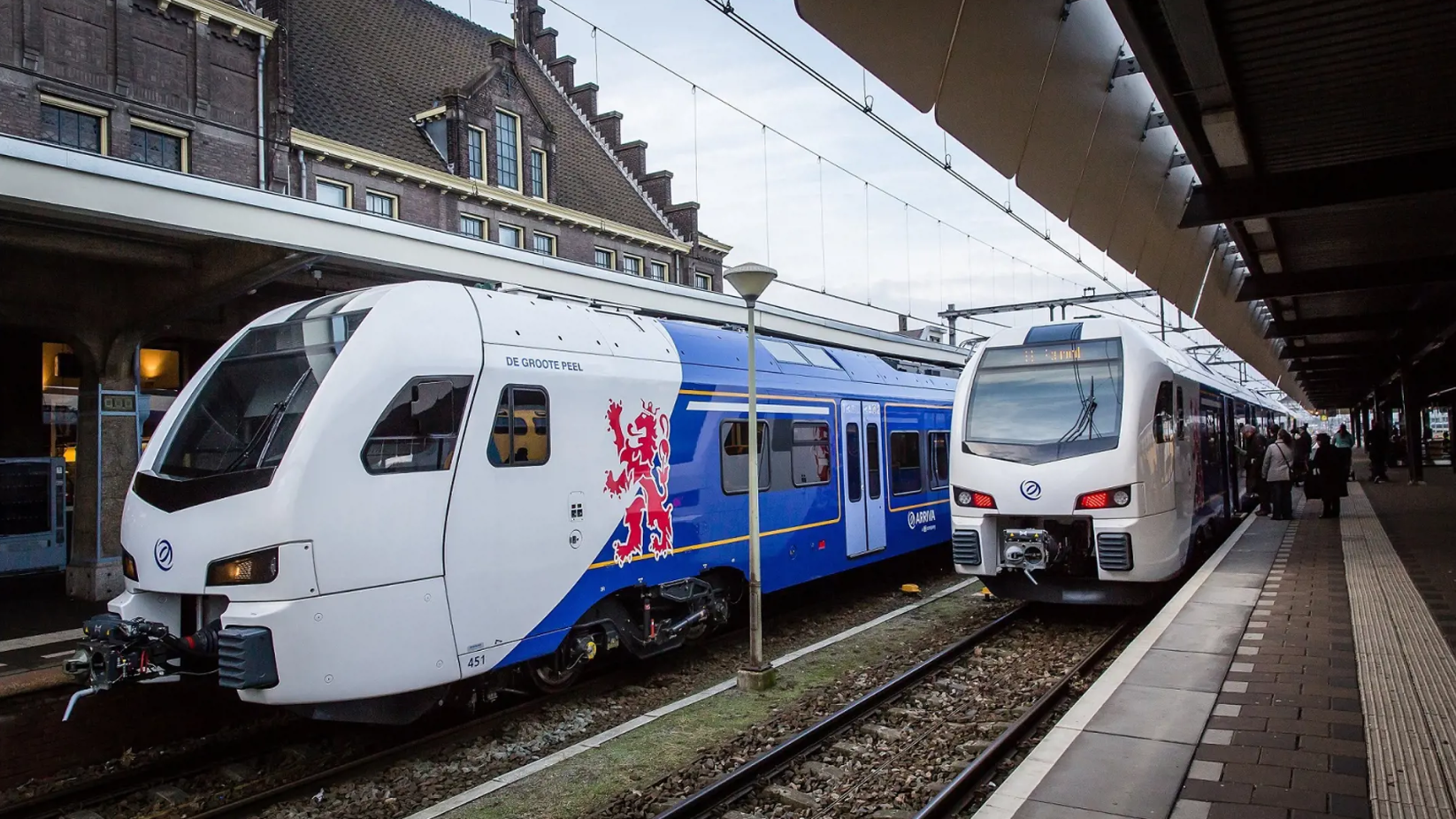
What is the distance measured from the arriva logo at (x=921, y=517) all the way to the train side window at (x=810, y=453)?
8.41ft

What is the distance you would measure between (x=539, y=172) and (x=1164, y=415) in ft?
62.2

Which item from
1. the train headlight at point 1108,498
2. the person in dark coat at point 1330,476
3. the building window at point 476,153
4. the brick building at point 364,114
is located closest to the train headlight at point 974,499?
the train headlight at point 1108,498

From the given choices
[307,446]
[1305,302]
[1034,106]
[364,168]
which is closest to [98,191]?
[307,446]

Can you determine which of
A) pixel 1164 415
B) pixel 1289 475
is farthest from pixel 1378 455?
pixel 1164 415

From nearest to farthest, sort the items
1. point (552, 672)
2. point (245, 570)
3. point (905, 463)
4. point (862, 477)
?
point (245, 570)
point (552, 672)
point (862, 477)
point (905, 463)

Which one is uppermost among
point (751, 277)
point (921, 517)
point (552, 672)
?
point (751, 277)

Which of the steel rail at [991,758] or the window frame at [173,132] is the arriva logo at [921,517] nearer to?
the steel rail at [991,758]

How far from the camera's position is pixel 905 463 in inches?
488

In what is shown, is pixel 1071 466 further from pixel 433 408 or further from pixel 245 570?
pixel 245 570

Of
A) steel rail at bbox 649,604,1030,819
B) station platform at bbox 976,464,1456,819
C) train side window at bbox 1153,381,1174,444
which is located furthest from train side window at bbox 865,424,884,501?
station platform at bbox 976,464,1456,819

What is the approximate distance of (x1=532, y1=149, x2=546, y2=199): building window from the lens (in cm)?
2411

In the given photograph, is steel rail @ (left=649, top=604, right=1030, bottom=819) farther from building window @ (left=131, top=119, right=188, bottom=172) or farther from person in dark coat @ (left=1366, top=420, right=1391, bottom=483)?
person in dark coat @ (left=1366, top=420, right=1391, bottom=483)

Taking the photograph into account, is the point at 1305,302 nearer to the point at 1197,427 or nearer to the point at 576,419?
the point at 1197,427

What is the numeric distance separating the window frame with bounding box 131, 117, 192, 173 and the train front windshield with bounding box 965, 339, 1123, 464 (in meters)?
13.6
